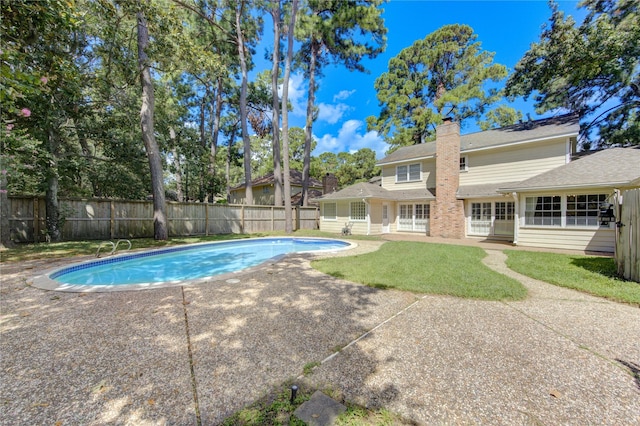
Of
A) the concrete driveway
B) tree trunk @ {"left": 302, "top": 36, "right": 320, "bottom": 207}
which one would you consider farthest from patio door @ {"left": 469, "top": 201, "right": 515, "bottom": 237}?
tree trunk @ {"left": 302, "top": 36, "right": 320, "bottom": 207}

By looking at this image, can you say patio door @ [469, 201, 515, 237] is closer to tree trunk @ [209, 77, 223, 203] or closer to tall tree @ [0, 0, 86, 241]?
tall tree @ [0, 0, 86, 241]

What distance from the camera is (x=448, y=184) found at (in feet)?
44.8

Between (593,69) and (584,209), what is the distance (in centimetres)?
844

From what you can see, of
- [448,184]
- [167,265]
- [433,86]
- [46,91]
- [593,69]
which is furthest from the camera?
[433,86]

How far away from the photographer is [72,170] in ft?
37.0

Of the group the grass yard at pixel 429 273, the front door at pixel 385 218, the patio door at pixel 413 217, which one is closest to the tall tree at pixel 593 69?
the patio door at pixel 413 217

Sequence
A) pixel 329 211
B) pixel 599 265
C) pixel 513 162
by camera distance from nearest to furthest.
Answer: pixel 599 265, pixel 513 162, pixel 329 211

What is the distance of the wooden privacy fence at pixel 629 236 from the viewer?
5.05m

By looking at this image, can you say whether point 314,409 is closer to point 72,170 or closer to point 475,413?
point 475,413

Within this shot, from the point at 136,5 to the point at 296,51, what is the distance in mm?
16457

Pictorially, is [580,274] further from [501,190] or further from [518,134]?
[518,134]

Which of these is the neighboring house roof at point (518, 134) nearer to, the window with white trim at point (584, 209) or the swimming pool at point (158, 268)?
the window with white trim at point (584, 209)

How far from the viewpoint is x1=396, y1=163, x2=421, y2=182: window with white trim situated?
53.7 ft

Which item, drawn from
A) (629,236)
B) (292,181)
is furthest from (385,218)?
(292,181)
